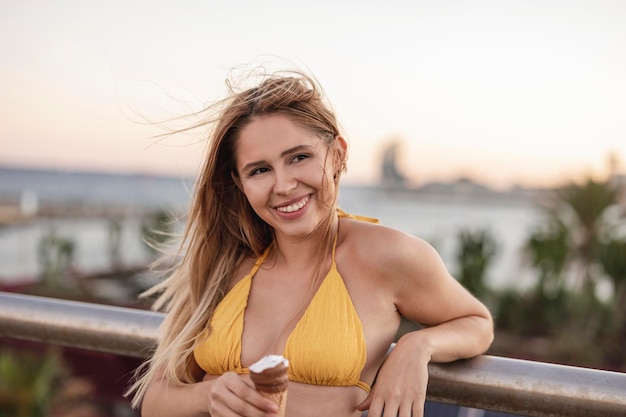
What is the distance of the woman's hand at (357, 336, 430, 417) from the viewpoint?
148 centimetres

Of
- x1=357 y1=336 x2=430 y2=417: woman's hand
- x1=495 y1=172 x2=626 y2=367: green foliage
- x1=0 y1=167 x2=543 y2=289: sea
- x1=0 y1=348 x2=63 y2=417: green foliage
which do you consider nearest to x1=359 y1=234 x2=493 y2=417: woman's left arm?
x1=357 y1=336 x2=430 y2=417: woman's hand

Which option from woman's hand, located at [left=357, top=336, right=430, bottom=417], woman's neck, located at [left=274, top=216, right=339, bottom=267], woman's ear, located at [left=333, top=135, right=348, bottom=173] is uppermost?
woman's ear, located at [left=333, top=135, right=348, bottom=173]

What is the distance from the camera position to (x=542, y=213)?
12781mm

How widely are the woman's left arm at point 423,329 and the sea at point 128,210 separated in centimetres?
1989

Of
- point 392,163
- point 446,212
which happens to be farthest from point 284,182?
point 446,212

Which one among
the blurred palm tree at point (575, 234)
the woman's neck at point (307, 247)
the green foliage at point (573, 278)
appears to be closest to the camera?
the woman's neck at point (307, 247)

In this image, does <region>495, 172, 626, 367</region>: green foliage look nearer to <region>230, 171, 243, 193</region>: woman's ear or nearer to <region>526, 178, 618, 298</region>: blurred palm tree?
<region>526, 178, 618, 298</region>: blurred palm tree

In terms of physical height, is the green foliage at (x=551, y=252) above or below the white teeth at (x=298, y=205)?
below

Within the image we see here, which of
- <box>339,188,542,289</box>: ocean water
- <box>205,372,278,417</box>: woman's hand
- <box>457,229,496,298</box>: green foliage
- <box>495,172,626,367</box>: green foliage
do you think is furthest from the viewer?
<box>339,188,542,289</box>: ocean water

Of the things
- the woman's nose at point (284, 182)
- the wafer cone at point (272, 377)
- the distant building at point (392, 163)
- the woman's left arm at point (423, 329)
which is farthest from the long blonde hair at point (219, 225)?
the distant building at point (392, 163)

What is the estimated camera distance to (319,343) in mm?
1786

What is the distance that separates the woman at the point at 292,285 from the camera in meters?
1.77

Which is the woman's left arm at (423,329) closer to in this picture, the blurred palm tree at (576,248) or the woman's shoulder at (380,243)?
the woman's shoulder at (380,243)

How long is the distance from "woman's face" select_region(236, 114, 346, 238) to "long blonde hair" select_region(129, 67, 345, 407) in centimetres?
4
